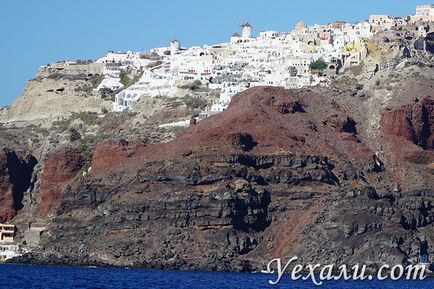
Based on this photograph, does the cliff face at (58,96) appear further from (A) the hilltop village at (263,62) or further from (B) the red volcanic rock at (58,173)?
(B) the red volcanic rock at (58,173)

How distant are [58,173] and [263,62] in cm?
3151

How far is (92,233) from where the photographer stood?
145250mm

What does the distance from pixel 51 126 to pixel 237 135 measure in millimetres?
39692

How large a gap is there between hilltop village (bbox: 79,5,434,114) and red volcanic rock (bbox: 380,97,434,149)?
14.8 metres

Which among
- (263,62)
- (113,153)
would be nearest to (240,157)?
(113,153)

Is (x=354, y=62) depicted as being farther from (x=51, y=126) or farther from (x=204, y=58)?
(x=51, y=126)

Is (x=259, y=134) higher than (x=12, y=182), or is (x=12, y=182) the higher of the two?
(x=259, y=134)

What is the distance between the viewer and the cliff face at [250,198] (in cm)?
13938

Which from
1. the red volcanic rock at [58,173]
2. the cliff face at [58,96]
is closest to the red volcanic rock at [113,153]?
the red volcanic rock at [58,173]

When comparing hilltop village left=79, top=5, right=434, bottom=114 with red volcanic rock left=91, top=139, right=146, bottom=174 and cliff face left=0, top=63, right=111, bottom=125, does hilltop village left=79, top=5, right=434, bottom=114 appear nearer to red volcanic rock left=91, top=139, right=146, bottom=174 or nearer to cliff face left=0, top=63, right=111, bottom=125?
cliff face left=0, top=63, right=111, bottom=125

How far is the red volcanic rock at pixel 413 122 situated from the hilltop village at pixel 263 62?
14.8 m

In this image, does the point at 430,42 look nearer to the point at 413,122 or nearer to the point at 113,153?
the point at 413,122

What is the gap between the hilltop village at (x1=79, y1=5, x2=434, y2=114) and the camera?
174375 millimetres

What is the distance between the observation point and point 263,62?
18350 centimetres
